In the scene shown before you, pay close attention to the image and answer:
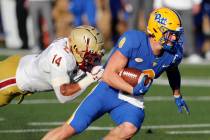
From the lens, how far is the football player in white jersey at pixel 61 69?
24.8 ft

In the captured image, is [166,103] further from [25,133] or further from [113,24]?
[113,24]

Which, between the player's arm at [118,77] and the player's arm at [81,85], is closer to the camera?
the player's arm at [118,77]

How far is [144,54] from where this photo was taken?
7.55 metres

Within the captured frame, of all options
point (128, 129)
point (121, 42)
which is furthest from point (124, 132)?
point (121, 42)

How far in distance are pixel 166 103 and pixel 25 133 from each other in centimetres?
267

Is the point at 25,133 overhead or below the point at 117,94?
below

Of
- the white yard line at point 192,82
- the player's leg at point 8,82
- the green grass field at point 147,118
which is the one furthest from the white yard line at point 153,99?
the player's leg at point 8,82

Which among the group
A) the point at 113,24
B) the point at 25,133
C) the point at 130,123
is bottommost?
the point at 113,24

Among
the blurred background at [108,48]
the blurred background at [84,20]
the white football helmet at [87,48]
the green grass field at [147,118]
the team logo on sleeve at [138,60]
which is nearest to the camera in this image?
the team logo on sleeve at [138,60]

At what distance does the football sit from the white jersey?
47 cm

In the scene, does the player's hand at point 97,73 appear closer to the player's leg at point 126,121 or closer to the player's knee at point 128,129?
the player's leg at point 126,121

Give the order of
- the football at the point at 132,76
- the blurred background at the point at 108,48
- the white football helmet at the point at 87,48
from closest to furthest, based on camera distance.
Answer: the football at the point at 132,76 → the white football helmet at the point at 87,48 → the blurred background at the point at 108,48

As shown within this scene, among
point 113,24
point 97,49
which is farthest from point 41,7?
point 97,49

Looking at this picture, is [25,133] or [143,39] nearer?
[143,39]
